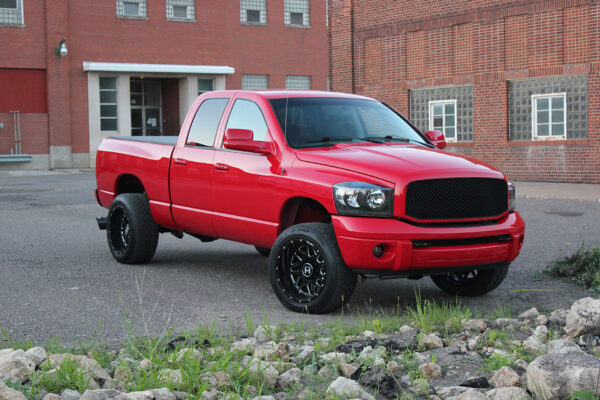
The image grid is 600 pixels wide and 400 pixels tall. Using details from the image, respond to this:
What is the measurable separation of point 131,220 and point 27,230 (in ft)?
15.7

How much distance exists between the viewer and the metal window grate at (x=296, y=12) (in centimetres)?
4431

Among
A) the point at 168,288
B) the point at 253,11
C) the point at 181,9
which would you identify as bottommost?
the point at 168,288

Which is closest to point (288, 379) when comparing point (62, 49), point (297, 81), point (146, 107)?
point (62, 49)

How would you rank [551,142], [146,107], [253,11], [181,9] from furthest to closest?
[253,11]
[146,107]
[181,9]
[551,142]

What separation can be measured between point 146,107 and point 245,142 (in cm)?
3532

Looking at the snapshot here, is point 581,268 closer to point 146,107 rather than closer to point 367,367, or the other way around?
point 367,367

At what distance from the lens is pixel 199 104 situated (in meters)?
9.07

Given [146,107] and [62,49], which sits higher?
[62,49]

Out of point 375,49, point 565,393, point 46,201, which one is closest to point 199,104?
point 565,393

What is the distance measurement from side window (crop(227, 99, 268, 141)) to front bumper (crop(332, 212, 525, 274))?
5.28ft

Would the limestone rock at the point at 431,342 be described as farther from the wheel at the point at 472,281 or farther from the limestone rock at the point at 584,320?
the wheel at the point at 472,281

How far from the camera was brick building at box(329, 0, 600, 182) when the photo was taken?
23312 mm

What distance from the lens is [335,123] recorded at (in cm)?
820

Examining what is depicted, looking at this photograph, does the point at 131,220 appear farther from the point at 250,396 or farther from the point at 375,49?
the point at 375,49
